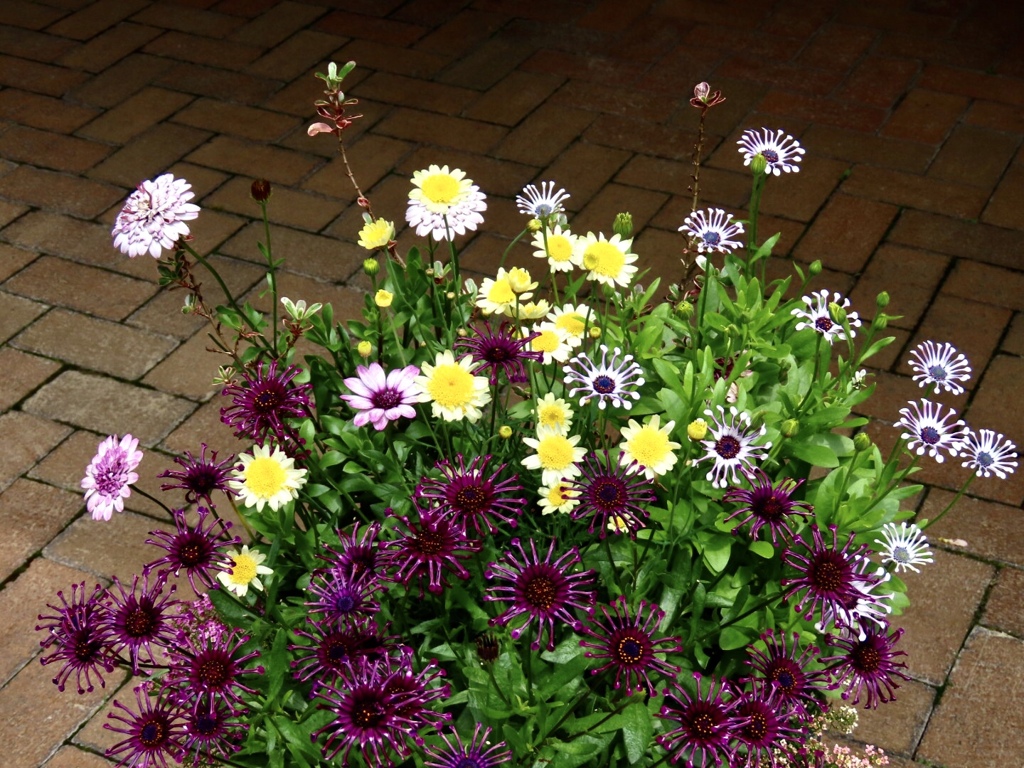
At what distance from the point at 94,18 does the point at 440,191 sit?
11.5 ft

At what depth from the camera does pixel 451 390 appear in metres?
1.40

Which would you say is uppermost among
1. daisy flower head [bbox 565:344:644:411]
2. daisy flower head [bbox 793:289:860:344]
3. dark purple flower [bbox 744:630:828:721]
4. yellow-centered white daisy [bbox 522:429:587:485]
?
daisy flower head [bbox 565:344:644:411]

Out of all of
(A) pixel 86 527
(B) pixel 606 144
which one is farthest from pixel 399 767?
(B) pixel 606 144

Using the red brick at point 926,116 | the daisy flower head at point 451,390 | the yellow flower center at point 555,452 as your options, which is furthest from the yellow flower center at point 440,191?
the red brick at point 926,116

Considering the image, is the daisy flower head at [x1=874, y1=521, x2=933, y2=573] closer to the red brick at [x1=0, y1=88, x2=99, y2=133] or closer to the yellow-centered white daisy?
the yellow-centered white daisy

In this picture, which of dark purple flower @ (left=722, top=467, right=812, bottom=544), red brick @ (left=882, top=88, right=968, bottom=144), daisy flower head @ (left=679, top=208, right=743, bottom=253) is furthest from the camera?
red brick @ (left=882, top=88, right=968, bottom=144)

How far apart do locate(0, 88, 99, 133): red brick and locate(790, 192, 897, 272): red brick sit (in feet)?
7.96

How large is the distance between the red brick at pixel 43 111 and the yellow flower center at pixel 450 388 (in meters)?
2.96

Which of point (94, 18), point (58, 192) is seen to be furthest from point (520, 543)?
point (94, 18)

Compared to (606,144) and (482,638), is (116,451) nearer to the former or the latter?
(482,638)

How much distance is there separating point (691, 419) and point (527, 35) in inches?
120

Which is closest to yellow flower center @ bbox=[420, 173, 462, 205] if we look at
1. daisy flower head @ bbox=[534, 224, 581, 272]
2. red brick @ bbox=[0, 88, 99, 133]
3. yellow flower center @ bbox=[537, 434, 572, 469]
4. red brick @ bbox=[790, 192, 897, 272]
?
daisy flower head @ bbox=[534, 224, 581, 272]

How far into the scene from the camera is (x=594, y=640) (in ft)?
4.36

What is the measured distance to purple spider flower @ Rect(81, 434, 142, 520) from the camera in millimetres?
1393
